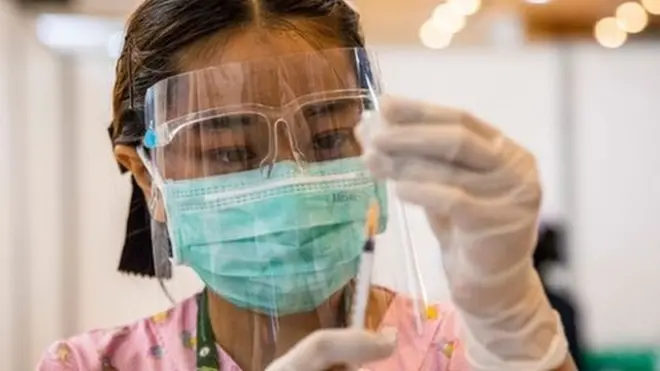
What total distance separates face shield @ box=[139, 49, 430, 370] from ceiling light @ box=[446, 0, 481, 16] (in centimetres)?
198

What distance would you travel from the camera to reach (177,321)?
3.10 feet

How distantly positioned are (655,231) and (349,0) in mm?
2314

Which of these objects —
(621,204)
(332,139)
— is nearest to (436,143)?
(332,139)

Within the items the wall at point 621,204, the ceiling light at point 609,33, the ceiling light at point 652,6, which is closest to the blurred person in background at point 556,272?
the wall at point 621,204

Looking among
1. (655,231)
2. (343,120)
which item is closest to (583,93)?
(655,231)

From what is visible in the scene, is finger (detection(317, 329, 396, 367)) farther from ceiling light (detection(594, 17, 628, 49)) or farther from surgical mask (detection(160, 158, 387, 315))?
ceiling light (detection(594, 17, 628, 49))

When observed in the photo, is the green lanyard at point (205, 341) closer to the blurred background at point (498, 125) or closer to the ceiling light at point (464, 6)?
the blurred background at point (498, 125)

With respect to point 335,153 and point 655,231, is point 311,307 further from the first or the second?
point 655,231

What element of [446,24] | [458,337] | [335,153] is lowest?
[458,337]

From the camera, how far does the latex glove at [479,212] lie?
2.20 feet

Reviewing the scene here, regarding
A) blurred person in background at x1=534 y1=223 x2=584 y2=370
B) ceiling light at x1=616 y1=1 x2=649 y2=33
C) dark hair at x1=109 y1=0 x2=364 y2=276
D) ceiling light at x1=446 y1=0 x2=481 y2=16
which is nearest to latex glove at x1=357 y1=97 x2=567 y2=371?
dark hair at x1=109 y1=0 x2=364 y2=276

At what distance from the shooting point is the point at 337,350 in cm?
69

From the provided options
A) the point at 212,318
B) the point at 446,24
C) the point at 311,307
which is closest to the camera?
the point at 311,307

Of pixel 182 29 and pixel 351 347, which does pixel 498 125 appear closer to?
pixel 182 29
